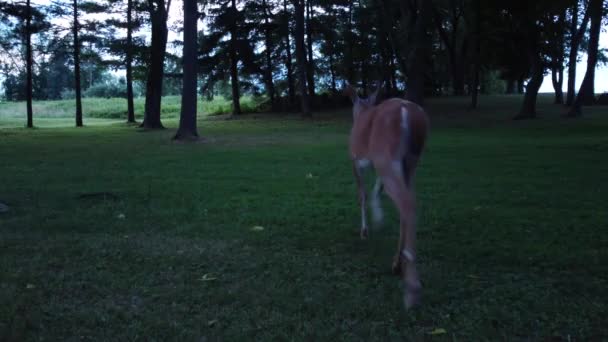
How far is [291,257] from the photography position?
6.06 meters

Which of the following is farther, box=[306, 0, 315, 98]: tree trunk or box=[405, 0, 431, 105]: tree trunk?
box=[306, 0, 315, 98]: tree trunk

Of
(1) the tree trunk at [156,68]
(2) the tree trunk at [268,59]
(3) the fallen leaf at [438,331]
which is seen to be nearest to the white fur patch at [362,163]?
(3) the fallen leaf at [438,331]

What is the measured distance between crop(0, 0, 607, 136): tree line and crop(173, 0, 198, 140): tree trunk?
0.18 feet

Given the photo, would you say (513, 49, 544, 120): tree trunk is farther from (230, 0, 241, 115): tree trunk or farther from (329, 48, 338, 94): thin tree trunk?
(230, 0, 241, 115): tree trunk

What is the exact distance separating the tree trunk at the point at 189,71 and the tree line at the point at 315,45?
2.1 inches

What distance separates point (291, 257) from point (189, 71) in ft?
59.8

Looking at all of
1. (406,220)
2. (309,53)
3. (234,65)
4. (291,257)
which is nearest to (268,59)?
(234,65)

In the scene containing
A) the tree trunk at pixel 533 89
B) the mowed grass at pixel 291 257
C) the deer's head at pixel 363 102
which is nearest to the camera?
the mowed grass at pixel 291 257

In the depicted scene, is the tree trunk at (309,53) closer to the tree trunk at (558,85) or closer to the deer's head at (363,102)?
the tree trunk at (558,85)

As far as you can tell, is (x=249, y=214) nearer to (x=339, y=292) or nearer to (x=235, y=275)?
(x=235, y=275)

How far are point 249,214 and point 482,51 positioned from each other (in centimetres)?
3614

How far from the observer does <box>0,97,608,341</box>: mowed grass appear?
4.30 m

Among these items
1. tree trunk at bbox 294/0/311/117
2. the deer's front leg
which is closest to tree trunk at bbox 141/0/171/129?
tree trunk at bbox 294/0/311/117

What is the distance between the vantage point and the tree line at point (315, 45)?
A: 31.9 metres
